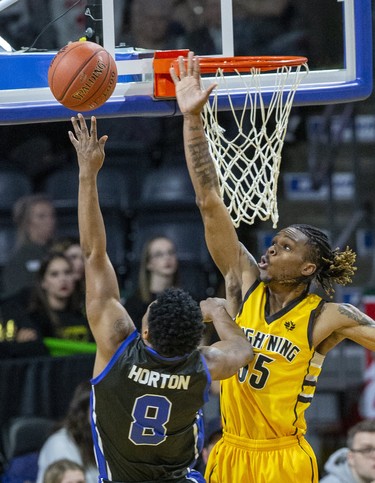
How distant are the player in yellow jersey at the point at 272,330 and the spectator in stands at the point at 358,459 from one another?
174cm

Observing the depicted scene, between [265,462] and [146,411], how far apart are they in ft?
2.48

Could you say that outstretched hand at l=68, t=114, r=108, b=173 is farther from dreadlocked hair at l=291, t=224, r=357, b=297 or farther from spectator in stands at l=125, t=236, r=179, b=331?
spectator in stands at l=125, t=236, r=179, b=331

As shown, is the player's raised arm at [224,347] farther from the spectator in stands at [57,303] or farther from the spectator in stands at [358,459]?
the spectator in stands at [57,303]

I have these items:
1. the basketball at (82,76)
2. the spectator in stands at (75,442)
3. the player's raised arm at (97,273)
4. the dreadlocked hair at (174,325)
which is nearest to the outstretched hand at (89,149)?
the player's raised arm at (97,273)

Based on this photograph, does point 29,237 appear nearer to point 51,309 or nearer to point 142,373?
point 51,309

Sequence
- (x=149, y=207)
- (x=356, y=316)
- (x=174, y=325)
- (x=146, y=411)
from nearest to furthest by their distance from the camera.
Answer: (x=174, y=325)
(x=146, y=411)
(x=356, y=316)
(x=149, y=207)

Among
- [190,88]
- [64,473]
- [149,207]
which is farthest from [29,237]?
[190,88]

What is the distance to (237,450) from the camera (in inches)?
181

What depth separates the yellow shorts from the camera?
179 inches

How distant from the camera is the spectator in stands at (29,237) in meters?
7.81

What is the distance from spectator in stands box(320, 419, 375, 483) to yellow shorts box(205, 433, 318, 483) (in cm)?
172

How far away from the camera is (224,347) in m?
4.34

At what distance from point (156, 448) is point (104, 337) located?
486 mm

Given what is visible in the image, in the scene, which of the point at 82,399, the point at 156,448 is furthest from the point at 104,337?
the point at 82,399
